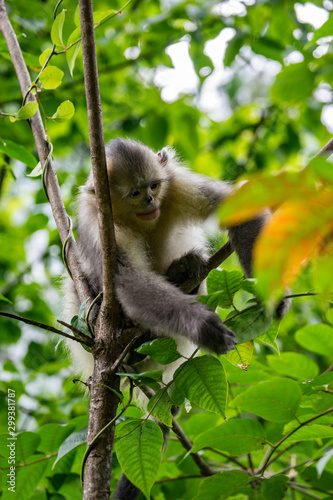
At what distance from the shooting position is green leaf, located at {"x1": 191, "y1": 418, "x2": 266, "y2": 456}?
1.58 meters

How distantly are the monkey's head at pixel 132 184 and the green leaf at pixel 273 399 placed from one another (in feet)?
4.97

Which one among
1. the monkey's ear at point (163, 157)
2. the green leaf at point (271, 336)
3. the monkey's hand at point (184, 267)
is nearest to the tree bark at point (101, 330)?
the green leaf at point (271, 336)

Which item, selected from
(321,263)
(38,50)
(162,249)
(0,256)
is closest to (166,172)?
(162,249)

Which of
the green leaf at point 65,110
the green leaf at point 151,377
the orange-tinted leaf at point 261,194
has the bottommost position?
the orange-tinted leaf at point 261,194

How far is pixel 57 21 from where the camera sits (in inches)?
73.7

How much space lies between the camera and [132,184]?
284cm

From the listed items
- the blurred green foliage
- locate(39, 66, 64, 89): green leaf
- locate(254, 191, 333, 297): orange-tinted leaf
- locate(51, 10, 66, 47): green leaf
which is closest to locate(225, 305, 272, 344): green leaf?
the blurred green foliage

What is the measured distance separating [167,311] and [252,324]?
74cm

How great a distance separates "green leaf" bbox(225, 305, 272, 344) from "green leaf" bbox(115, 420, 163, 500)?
0.36m

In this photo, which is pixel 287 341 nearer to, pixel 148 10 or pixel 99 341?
pixel 99 341

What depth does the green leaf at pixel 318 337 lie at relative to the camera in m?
2.00

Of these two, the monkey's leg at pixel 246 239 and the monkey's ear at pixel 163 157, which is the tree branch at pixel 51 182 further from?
the monkey's ear at pixel 163 157

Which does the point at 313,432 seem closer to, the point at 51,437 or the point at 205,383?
the point at 205,383

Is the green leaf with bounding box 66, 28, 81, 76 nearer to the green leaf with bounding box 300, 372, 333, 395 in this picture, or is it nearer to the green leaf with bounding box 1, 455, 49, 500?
the green leaf with bounding box 300, 372, 333, 395
